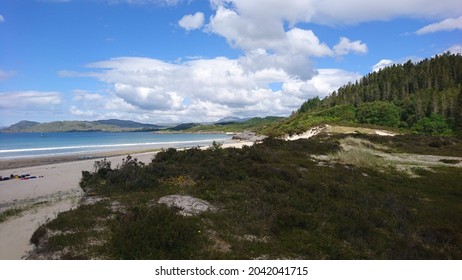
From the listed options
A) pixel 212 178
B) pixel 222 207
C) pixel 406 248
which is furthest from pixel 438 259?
pixel 212 178

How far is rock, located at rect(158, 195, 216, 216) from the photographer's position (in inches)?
415

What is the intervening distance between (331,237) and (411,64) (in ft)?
503

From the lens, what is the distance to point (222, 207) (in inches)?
444

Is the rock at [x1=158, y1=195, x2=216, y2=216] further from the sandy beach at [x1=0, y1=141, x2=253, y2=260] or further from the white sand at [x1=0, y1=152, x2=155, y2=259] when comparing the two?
the white sand at [x1=0, y1=152, x2=155, y2=259]

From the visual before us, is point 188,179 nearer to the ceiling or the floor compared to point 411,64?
nearer to the floor

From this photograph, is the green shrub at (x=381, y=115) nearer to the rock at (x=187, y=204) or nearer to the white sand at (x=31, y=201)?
the white sand at (x=31, y=201)

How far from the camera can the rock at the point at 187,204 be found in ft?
34.6

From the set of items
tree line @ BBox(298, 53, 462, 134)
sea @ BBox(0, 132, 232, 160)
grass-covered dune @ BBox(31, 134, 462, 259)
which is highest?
tree line @ BBox(298, 53, 462, 134)

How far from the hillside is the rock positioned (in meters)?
65.4

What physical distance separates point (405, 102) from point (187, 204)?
9922 centimetres

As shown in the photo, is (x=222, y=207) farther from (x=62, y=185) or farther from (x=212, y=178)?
(x=62, y=185)

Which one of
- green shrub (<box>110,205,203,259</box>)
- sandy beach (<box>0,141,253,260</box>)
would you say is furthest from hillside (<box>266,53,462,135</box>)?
green shrub (<box>110,205,203,259</box>)

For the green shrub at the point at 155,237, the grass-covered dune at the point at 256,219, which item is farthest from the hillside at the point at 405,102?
the green shrub at the point at 155,237

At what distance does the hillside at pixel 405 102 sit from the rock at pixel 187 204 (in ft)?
215
